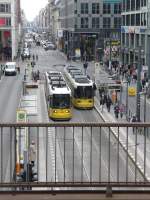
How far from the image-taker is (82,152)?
11242mm

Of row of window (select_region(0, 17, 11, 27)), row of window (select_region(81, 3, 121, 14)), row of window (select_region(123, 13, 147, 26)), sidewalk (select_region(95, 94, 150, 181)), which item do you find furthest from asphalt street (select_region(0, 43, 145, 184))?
row of window (select_region(81, 3, 121, 14))

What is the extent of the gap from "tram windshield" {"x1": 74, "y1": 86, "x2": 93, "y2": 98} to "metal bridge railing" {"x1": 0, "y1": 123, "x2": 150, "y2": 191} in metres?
38.3

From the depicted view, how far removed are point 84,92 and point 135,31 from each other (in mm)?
34996

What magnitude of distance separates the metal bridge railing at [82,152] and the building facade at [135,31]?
195 feet

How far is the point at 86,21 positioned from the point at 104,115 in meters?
75.5

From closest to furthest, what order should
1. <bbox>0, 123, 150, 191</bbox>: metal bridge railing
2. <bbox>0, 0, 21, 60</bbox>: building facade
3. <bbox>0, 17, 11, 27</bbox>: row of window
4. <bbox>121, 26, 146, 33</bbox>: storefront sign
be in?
<bbox>0, 123, 150, 191</bbox>: metal bridge railing
<bbox>121, 26, 146, 33</bbox>: storefront sign
<bbox>0, 17, 11, 27</bbox>: row of window
<bbox>0, 0, 21, 60</bbox>: building facade

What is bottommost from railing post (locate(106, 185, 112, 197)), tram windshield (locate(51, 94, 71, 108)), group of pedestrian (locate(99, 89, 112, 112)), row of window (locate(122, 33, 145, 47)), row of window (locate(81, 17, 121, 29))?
group of pedestrian (locate(99, 89, 112, 112))

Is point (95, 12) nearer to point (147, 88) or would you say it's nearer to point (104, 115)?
point (147, 88)

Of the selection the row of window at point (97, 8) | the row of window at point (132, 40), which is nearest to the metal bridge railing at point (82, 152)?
the row of window at point (132, 40)

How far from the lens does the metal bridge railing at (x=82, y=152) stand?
10148 millimetres

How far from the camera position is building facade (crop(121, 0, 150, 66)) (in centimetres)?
8006

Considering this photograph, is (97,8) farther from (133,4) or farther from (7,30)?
(133,4)

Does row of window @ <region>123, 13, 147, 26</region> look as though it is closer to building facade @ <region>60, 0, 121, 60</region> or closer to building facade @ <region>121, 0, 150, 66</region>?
building facade @ <region>121, 0, 150, 66</region>

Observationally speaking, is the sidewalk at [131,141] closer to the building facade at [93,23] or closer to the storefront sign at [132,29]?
the storefront sign at [132,29]
